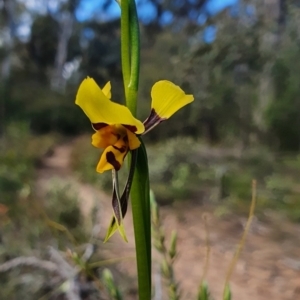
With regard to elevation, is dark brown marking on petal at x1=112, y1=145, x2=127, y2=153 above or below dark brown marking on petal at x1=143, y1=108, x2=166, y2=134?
below

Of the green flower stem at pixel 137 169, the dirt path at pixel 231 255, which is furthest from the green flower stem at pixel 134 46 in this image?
the dirt path at pixel 231 255

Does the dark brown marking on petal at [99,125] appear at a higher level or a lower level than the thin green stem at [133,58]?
lower

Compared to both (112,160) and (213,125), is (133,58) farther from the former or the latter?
(213,125)

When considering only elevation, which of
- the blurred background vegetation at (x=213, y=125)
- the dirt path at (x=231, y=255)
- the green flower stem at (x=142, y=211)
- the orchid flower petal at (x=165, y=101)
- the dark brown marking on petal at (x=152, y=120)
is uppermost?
the blurred background vegetation at (x=213, y=125)

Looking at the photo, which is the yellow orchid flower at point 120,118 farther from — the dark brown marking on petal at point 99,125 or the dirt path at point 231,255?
the dirt path at point 231,255

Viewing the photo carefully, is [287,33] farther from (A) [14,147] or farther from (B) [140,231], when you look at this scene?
(A) [14,147]

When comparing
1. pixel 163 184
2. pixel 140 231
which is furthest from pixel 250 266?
pixel 140 231

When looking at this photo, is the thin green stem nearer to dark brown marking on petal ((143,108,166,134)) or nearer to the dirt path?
dark brown marking on petal ((143,108,166,134))

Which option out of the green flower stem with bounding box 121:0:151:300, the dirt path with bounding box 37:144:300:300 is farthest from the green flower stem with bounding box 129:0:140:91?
the dirt path with bounding box 37:144:300:300
